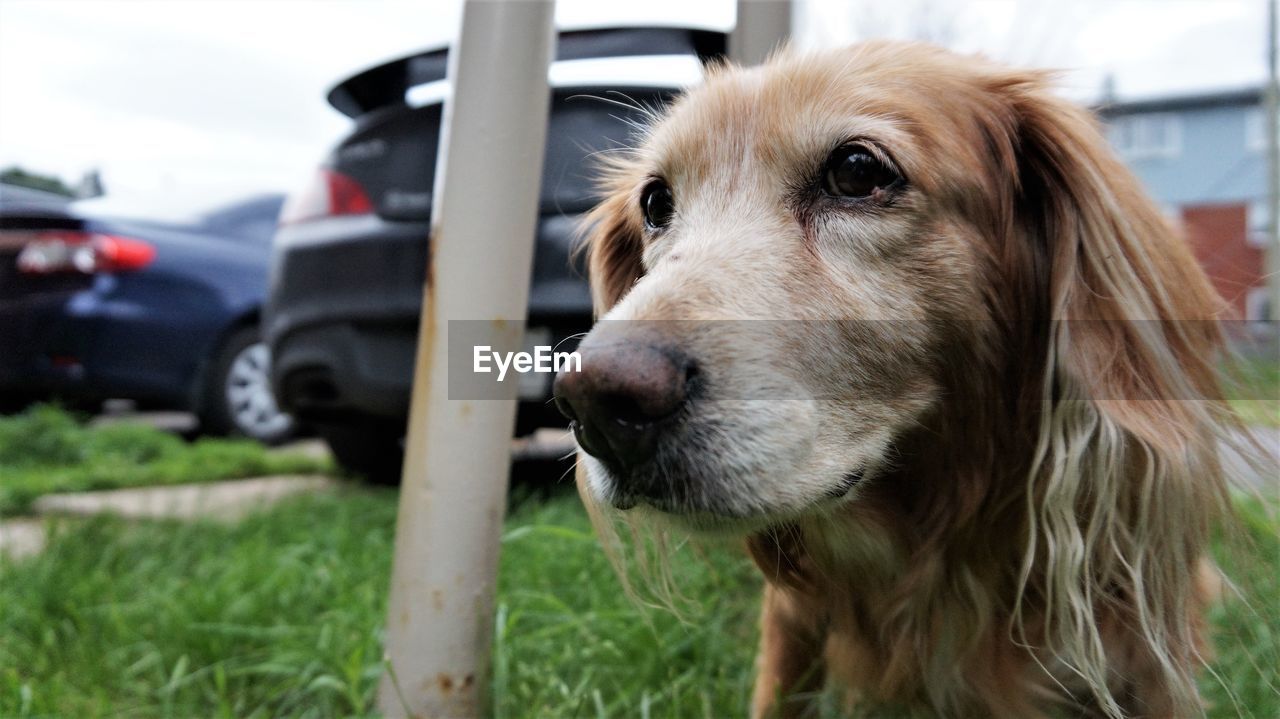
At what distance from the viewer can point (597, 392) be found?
1.20m

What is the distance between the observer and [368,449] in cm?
450

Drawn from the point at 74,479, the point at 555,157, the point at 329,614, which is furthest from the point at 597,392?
the point at 74,479

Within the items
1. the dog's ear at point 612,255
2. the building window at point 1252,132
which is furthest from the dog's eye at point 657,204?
the building window at point 1252,132

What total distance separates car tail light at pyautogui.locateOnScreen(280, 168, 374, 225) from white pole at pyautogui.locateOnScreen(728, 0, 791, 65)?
171 centimetres

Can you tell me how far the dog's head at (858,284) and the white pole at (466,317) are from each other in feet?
1.10

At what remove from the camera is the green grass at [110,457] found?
4.48 meters

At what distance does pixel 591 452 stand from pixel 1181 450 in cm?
93

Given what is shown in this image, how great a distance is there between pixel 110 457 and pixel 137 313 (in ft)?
3.05

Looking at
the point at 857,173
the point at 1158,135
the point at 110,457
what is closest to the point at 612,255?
the point at 857,173

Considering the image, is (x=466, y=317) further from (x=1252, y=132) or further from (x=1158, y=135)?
(x=1252, y=132)

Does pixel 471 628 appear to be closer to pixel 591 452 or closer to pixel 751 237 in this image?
pixel 591 452

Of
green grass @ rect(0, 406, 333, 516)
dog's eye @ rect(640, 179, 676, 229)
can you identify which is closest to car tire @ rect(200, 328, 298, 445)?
green grass @ rect(0, 406, 333, 516)

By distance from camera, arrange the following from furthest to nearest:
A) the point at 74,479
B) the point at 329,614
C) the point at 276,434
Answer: the point at 276,434, the point at 74,479, the point at 329,614

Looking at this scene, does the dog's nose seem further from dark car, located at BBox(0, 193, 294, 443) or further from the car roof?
dark car, located at BBox(0, 193, 294, 443)
